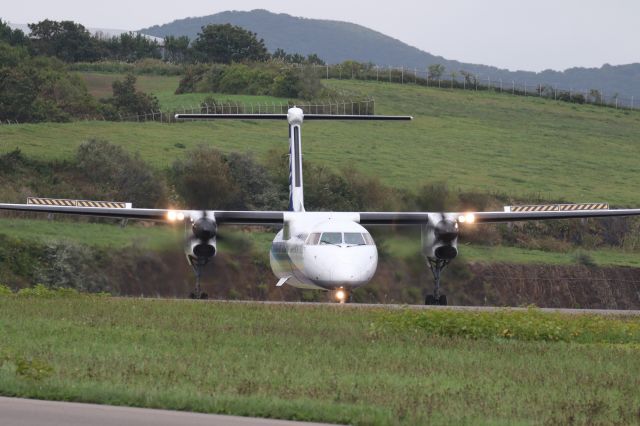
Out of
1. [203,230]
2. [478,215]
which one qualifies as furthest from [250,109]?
[203,230]

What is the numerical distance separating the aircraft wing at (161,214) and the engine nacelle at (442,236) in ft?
15.4

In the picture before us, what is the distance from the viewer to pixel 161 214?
40031mm

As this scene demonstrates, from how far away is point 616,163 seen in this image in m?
100

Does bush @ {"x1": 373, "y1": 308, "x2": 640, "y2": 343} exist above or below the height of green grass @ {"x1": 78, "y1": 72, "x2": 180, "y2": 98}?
above

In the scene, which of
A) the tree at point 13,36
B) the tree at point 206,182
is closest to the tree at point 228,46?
the tree at point 13,36

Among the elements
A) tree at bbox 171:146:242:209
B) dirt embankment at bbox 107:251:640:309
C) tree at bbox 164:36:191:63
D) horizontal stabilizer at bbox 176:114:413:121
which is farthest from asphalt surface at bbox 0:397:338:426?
tree at bbox 164:36:191:63

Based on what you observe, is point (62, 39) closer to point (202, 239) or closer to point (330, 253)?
point (202, 239)

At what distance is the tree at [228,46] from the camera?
448ft

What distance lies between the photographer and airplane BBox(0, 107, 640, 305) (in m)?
Result: 34.5

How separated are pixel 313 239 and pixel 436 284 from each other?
677 centimetres

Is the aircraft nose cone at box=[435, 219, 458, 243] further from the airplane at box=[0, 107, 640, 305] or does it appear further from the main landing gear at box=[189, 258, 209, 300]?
the main landing gear at box=[189, 258, 209, 300]

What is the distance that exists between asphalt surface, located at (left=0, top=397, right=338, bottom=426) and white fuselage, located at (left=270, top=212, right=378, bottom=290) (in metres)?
19.0

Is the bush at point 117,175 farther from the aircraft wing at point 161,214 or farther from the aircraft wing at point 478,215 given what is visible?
the aircraft wing at point 478,215

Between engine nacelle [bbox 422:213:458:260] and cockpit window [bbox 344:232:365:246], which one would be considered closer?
cockpit window [bbox 344:232:365:246]
